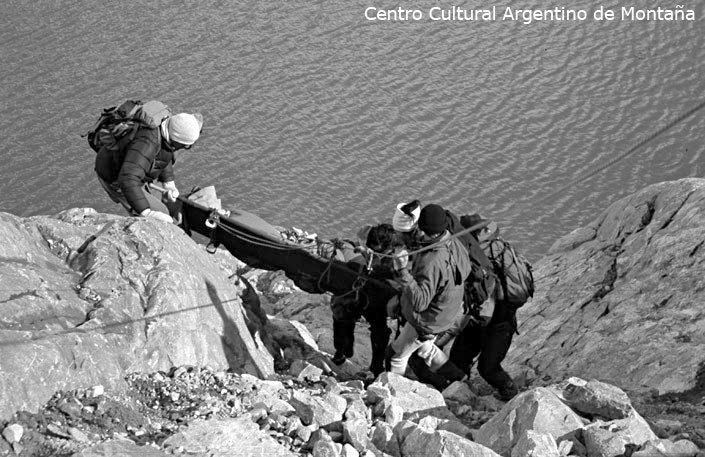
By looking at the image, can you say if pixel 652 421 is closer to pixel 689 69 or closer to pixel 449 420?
pixel 449 420

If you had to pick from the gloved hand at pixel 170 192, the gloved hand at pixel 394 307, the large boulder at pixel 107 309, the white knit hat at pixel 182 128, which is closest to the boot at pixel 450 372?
the gloved hand at pixel 394 307

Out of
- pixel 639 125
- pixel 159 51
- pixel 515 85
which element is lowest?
pixel 639 125

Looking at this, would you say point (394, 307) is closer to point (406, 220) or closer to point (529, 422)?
point (406, 220)

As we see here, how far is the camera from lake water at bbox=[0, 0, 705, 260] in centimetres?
1975

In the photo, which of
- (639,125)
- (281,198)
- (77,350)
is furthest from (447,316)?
(639,125)

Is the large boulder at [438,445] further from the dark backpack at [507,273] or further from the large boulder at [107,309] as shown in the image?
the dark backpack at [507,273]

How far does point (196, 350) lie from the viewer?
8.54m

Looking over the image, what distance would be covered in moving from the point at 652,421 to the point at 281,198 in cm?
1238

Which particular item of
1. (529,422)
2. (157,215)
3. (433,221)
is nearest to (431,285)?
(433,221)

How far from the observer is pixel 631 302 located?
1111cm

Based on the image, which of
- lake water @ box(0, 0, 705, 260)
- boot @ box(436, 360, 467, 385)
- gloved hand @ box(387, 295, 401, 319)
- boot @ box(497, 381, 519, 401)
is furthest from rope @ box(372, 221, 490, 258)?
lake water @ box(0, 0, 705, 260)

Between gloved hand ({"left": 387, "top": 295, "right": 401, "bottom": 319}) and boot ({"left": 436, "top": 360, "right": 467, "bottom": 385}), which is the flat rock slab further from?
boot ({"left": 436, "top": 360, "right": 467, "bottom": 385})

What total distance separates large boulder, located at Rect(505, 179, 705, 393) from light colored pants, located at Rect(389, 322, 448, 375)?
176 centimetres

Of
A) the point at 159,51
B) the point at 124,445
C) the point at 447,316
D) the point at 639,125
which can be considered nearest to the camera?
the point at 124,445
